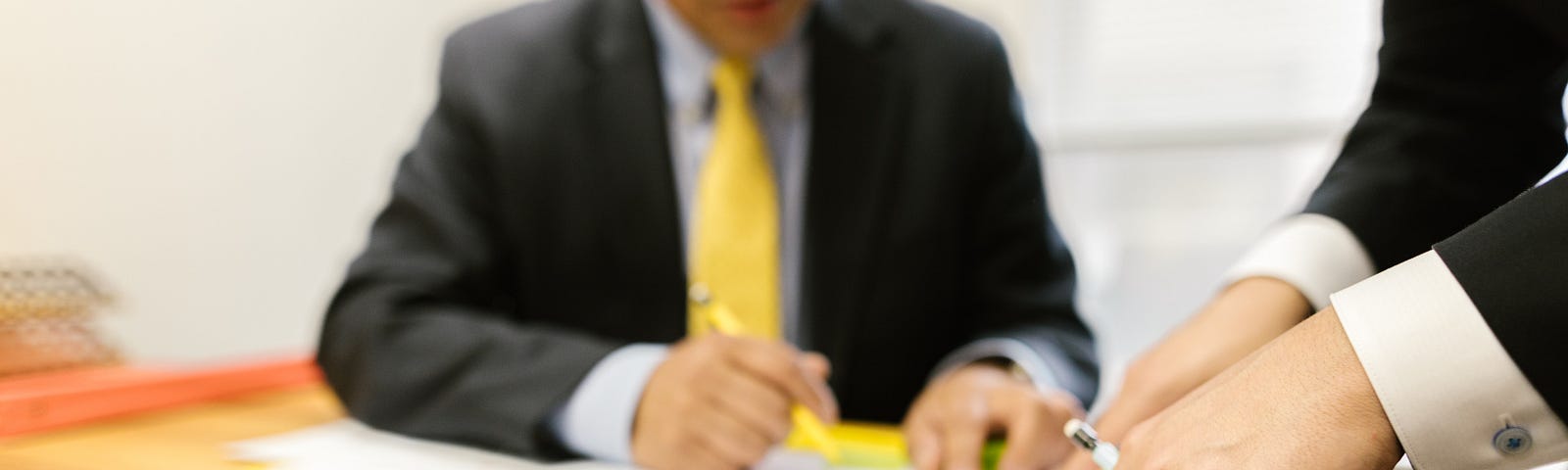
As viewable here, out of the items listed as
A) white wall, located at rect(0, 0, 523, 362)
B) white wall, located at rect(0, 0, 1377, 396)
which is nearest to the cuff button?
white wall, located at rect(0, 0, 523, 362)

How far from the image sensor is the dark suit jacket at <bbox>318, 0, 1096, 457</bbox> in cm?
104

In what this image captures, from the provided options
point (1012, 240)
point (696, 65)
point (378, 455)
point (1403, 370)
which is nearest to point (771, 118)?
point (696, 65)

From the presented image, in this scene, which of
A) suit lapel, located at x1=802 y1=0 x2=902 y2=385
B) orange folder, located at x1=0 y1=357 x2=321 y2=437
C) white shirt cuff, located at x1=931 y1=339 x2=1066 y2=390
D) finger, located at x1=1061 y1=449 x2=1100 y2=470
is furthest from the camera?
suit lapel, located at x1=802 y1=0 x2=902 y2=385

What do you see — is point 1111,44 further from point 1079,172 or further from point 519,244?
point 519,244

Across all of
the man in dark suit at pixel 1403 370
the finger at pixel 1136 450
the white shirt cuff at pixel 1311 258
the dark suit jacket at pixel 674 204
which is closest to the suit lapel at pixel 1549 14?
the man in dark suit at pixel 1403 370

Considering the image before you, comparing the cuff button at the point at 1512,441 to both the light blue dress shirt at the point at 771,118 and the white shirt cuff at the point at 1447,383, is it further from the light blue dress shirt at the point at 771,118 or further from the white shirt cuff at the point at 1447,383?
the light blue dress shirt at the point at 771,118

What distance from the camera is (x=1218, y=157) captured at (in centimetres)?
172

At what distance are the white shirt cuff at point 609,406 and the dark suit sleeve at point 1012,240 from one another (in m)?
0.43

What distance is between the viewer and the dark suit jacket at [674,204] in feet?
3.43

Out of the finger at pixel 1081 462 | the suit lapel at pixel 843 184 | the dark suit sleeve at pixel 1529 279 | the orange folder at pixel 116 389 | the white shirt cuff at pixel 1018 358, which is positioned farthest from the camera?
the suit lapel at pixel 843 184

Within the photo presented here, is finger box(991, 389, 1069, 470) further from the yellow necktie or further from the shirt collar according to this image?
the shirt collar

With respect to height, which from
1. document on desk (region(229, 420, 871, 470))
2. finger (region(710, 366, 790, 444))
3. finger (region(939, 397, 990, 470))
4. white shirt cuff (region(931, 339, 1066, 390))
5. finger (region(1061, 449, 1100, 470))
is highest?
document on desk (region(229, 420, 871, 470))

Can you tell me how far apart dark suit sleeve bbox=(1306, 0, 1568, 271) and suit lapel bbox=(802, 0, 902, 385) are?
1.39 feet

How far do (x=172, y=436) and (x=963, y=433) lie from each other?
591 millimetres
